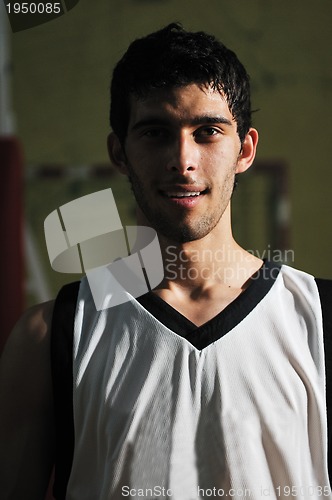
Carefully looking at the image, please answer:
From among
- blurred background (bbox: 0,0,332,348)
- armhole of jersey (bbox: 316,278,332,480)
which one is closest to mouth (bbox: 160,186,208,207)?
armhole of jersey (bbox: 316,278,332,480)

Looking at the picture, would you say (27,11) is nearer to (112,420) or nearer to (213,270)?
(213,270)

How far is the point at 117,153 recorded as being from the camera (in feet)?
3.65

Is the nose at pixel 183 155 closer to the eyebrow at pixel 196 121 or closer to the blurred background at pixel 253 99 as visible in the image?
the eyebrow at pixel 196 121

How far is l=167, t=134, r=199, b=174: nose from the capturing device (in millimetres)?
995

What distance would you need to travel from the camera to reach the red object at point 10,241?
5.20 ft

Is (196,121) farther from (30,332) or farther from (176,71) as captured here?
(30,332)

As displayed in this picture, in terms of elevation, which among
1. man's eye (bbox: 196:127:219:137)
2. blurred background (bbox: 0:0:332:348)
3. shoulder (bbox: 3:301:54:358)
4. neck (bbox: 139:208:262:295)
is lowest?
shoulder (bbox: 3:301:54:358)

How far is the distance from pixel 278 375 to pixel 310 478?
5.0 inches

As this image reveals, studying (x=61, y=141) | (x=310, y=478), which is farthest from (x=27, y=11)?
(x=61, y=141)

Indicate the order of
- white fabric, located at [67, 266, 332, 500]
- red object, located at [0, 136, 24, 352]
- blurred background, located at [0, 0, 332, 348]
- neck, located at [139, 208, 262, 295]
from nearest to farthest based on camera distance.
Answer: white fabric, located at [67, 266, 332, 500] → neck, located at [139, 208, 262, 295] → red object, located at [0, 136, 24, 352] → blurred background, located at [0, 0, 332, 348]

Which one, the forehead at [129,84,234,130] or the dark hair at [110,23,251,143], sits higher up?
the dark hair at [110,23,251,143]

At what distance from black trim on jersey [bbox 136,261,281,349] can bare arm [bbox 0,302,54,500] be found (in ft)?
0.49

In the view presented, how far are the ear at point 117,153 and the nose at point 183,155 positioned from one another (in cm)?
11

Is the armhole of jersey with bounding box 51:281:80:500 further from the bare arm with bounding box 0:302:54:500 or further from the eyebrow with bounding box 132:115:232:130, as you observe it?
the eyebrow with bounding box 132:115:232:130
